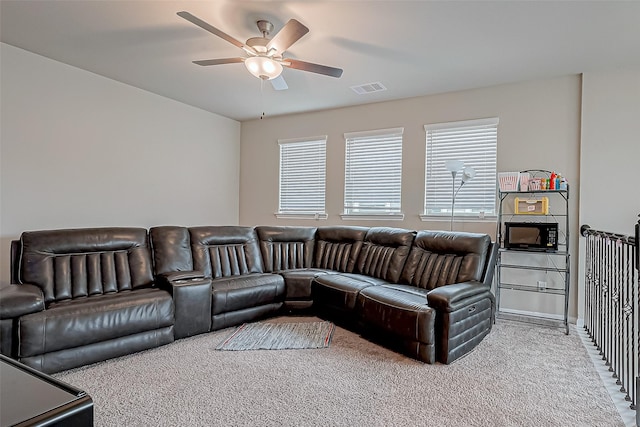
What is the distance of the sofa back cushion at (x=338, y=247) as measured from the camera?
15.3 ft

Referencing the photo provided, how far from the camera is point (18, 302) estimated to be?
248 cm

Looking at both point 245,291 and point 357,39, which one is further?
point 245,291

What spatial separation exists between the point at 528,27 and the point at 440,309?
246 centimetres

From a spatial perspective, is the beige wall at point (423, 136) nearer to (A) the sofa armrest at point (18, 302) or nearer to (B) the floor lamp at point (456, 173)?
(B) the floor lamp at point (456, 173)

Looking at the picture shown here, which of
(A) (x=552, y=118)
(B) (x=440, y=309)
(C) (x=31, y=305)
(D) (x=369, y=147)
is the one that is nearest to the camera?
(C) (x=31, y=305)

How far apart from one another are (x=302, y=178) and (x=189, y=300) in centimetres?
306

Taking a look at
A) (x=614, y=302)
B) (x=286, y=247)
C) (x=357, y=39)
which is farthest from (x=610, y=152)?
(x=286, y=247)

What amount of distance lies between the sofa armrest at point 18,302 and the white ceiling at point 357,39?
7.34ft

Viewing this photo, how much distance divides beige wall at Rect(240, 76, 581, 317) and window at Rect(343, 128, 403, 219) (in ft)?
0.35

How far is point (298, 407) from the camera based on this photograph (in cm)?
223

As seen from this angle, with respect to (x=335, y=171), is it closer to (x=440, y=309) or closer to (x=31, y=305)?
(x=440, y=309)

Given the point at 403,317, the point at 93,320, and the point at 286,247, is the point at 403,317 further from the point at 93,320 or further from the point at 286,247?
the point at 93,320

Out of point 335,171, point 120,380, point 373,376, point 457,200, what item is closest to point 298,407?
point 373,376

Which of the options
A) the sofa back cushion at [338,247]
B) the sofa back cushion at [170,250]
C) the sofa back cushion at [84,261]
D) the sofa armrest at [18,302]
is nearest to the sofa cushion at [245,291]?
the sofa back cushion at [170,250]
